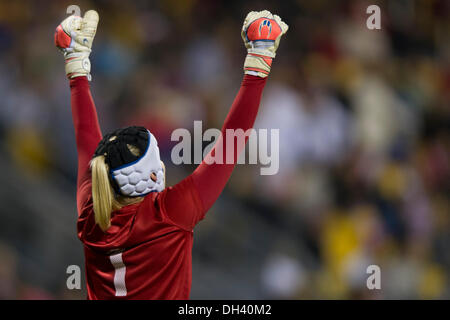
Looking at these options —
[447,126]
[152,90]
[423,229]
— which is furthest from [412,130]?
[152,90]

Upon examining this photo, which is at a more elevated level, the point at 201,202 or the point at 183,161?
the point at 183,161

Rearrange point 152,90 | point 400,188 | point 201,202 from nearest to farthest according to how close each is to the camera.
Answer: point 201,202 < point 152,90 < point 400,188

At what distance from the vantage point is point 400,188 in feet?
24.2

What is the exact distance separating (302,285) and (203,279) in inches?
33.6

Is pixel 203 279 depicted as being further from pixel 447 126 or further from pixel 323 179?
pixel 447 126

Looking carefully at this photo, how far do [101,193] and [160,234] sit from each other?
0.23 m

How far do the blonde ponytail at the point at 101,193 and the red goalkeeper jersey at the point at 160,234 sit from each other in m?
0.05

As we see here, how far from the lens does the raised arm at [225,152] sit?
2533 mm

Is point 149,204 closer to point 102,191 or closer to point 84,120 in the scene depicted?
point 102,191

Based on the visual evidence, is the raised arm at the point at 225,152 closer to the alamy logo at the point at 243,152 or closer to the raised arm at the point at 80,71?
the raised arm at the point at 80,71

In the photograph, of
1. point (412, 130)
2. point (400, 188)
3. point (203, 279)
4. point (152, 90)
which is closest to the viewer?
point (203, 279)

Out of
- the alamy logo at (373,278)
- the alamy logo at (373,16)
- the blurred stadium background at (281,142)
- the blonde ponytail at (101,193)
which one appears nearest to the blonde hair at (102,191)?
the blonde ponytail at (101,193)

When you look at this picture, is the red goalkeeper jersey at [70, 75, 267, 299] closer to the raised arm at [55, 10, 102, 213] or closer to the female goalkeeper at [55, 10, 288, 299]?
the female goalkeeper at [55, 10, 288, 299]

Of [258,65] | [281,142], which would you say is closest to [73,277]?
[281,142]
